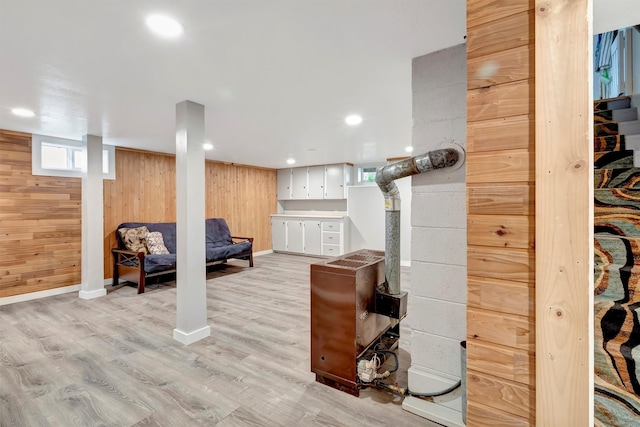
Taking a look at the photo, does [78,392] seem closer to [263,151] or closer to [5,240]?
[5,240]

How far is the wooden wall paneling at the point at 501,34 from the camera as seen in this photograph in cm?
79

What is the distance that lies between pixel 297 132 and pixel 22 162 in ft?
11.7

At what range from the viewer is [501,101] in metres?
0.83

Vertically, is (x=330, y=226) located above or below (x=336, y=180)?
below

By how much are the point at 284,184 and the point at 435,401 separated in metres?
6.42

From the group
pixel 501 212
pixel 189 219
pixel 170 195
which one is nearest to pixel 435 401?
pixel 501 212

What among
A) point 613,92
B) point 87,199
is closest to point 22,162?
point 87,199

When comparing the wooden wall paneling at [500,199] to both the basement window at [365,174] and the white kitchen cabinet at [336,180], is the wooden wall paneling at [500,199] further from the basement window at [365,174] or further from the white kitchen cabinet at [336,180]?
the basement window at [365,174]

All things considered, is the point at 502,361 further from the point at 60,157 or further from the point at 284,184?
the point at 284,184

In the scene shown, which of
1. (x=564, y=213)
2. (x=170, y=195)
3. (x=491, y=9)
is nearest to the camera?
(x=564, y=213)

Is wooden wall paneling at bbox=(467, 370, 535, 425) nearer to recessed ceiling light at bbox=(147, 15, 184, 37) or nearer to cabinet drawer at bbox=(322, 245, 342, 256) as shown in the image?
recessed ceiling light at bbox=(147, 15, 184, 37)

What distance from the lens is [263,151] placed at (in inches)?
204

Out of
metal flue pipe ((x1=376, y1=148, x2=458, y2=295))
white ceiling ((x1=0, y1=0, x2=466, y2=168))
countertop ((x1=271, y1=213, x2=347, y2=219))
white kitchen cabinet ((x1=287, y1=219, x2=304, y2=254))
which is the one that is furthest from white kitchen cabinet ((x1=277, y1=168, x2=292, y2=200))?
metal flue pipe ((x1=376, y1=148, x2=458, y2=295))

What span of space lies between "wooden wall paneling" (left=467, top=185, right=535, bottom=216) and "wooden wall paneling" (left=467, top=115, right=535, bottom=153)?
11cm
